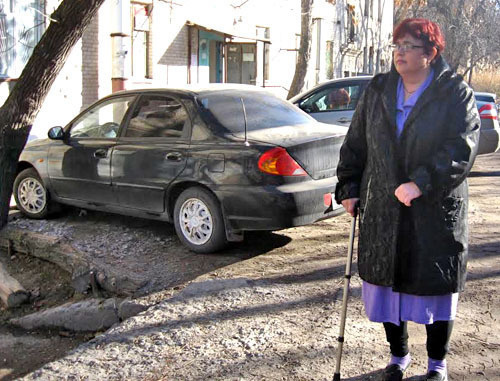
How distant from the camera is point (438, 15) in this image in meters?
32.1

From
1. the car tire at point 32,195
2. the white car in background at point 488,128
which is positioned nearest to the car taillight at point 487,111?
the white car in background at point 488,128

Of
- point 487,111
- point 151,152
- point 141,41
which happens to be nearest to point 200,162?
point 151,152

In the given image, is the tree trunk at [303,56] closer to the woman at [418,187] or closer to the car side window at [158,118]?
the car side window at [158,118]

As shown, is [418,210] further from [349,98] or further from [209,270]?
[349,98]

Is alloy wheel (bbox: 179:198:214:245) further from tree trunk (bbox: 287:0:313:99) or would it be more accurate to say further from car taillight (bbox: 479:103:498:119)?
tree trunk (bbox: 287:0:313:99)

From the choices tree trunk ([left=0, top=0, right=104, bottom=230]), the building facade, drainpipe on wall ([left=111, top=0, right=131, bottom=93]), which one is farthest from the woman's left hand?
drainpipe on wall ([left=111, top=0, right=131, bottom=93])

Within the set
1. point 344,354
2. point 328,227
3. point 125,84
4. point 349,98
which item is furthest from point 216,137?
point 125,84

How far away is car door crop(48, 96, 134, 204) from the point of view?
6.79 metres

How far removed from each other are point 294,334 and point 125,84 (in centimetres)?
1122

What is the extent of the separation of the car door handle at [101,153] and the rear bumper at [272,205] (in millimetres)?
1570

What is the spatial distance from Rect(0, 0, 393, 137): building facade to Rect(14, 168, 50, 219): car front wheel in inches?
74.7

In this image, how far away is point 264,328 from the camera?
4.38 meters

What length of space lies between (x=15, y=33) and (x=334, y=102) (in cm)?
589

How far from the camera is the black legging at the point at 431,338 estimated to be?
343cm
